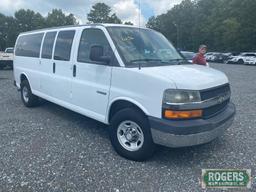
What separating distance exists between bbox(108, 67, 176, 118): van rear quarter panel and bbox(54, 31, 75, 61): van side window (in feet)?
5.08

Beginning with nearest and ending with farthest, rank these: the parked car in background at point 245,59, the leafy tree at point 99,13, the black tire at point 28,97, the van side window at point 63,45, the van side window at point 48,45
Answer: the van side window at point 63,45, the van side window at point 48,45, the black tire at point 28,97, the parked car in background at point 245,59, the leafy tree at point 99,13

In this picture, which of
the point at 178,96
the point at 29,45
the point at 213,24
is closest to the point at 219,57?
the point at 213,24

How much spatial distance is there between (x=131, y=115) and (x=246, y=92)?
7.89 meters

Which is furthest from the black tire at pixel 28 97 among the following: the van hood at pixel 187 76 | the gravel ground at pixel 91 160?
the van hood at pixel 187 76

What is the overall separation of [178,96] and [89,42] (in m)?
2.17

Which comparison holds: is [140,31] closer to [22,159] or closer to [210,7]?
[22,159]

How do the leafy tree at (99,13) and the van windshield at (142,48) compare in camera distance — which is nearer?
the van windshield at (142,48)

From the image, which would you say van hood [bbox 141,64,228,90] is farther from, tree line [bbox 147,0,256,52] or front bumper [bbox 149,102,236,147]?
tree line [bbox 147,0,256,52]

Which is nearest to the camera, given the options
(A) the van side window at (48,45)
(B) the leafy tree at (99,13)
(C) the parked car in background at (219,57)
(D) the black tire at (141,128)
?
(D) the black tire at (141,128)

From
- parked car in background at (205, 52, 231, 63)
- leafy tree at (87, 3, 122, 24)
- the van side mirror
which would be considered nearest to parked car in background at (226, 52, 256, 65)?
parked car in background at (205, 52, 231, 63)

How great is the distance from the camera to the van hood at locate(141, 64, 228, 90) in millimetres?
3521

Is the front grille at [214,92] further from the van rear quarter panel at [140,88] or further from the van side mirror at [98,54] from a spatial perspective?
the van side mirror at [98,54]

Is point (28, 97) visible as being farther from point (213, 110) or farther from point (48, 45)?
point (213, 110)

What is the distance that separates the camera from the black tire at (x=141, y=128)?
3.78 metres
